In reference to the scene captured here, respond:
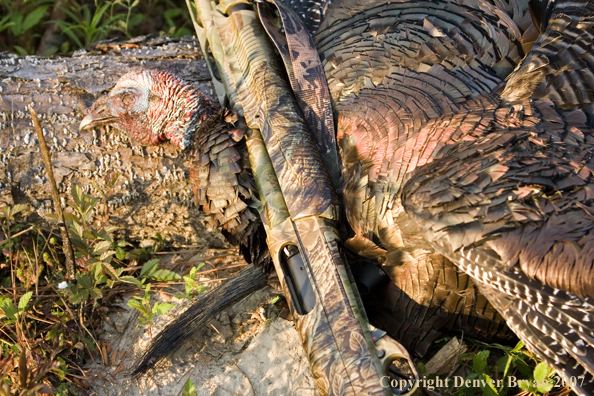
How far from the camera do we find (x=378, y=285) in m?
2.24

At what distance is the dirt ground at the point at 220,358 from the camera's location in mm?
2299

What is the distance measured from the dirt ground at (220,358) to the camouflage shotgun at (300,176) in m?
0.42

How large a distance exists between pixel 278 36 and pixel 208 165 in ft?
2.30

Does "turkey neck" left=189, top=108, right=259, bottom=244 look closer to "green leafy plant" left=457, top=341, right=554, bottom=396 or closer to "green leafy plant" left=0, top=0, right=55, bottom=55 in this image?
"green leafy plant" left=457, top=341, right=554, bottom=396

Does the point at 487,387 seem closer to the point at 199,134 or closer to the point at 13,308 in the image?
the point at 199,134

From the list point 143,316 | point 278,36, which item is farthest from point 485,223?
point 143,316

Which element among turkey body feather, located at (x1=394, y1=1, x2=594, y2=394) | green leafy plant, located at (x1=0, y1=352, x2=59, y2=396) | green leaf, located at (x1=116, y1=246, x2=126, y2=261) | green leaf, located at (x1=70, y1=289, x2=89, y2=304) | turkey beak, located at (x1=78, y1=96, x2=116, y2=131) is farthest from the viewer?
green leaf, located at (x1=116, y1=246, x2=126, y2=261)

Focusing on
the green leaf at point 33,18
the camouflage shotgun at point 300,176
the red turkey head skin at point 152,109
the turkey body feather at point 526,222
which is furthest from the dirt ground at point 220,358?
the green leaf at point 33,18

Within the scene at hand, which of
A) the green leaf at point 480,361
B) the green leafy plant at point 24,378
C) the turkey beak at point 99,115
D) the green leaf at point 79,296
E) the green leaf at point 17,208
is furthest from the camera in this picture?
the turkey beak at point 99,115

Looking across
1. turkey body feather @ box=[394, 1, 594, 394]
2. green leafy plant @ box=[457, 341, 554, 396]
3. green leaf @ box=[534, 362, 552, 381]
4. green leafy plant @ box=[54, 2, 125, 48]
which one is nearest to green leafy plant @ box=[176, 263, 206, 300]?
turkey body feather @ box=[394, 1, 594, 394]

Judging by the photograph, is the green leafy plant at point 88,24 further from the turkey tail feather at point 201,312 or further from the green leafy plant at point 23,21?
the turkey tail feather at point 201,312

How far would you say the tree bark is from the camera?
2.62m

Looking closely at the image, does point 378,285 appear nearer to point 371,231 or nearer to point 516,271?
point 371,231

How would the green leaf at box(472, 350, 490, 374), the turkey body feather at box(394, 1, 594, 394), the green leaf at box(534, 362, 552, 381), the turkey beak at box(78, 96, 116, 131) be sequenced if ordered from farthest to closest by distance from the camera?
1. the turkey beak at box(78, 96, 116, 131)
2. the green leaf at box(472, 350, 490, 374)
3. the green leaf at box(534, 362, 552, 381)
4. the turkey body feather at box(394, 1, 594, 394)
